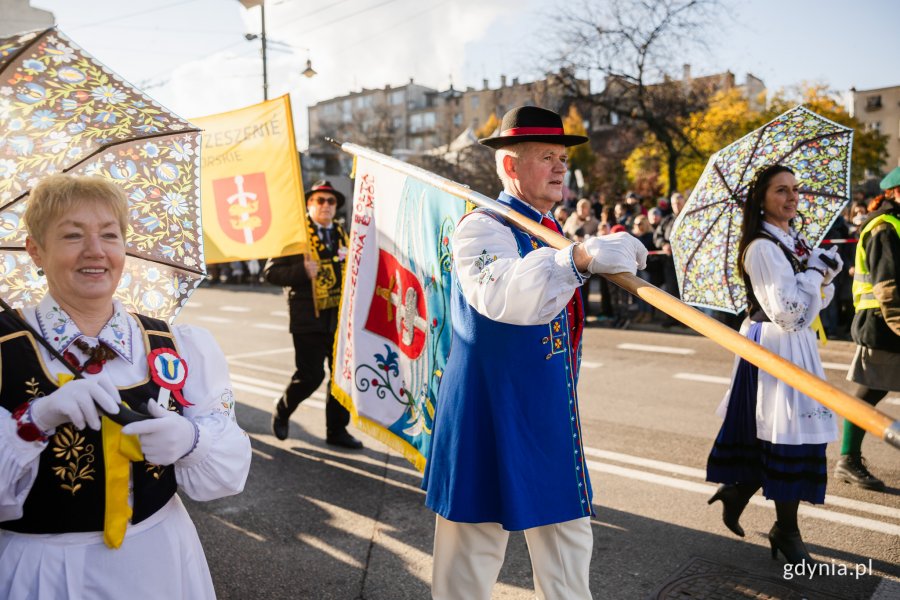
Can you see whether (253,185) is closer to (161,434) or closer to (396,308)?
(396,308)

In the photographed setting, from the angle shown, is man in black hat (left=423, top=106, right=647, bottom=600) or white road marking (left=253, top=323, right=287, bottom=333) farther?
white road marking (left=253, top=323, right=287, bottom=333)

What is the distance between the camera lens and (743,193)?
3914 millimetres

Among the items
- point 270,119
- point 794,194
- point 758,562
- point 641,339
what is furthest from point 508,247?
point 641,339

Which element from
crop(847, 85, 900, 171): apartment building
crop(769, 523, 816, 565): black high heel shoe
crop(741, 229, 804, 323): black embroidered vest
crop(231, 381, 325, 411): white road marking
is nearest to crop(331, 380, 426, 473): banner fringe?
crop(769, 523, 816, 565): black high heel shoe

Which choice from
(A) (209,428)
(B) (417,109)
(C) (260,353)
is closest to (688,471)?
(A) (209,428)

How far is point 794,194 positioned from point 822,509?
1883 mm

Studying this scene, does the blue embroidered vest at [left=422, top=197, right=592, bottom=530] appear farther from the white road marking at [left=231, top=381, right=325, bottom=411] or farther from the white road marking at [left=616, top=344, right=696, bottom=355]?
the white road marking at [left=616, top=344, right=696, bottom=355]

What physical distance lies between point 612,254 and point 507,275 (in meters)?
0.34

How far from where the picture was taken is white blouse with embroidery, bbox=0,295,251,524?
5.36ft

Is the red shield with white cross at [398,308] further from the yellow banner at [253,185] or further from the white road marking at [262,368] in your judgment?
the white road marking at [262,368]

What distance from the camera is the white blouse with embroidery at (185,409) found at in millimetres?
1635

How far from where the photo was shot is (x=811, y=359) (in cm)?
362

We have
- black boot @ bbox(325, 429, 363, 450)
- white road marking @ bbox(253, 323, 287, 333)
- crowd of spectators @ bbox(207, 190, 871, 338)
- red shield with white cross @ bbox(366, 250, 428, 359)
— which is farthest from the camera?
white road marking @ bbox(253, 323, 287, 333)

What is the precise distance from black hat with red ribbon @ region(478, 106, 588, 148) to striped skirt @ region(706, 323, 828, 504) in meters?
1.75
